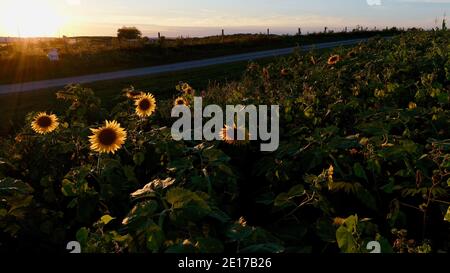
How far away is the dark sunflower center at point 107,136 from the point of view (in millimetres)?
3482

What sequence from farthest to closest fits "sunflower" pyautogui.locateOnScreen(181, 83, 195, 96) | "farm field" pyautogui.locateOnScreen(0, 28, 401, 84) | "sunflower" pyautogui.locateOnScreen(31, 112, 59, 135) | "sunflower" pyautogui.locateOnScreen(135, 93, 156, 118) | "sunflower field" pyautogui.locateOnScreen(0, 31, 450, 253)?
"farm field" pyautogui.locateOnScreen(0, 28, 401, 84)
"sunflower" pyautogui.locateOnScreen(181, 83, 195, 96)
"sunflower" pyautogui.locateOnScreen(135, 93, 156, 118)
"sunflower" pyautogui.locateOnScreen(31, 112, 59, 135)
"sunflower field" pyautogui.locateOnScreen(0, 31, 450, 253)

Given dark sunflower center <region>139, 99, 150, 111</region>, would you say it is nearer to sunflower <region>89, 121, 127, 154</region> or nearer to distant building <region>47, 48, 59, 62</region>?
sunflower <region>89, 121, 127, 154</region>

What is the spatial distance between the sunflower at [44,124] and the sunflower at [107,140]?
1159mm

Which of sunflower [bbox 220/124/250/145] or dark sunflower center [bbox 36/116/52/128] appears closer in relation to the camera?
sunflower [bbox 220/124/250/145]

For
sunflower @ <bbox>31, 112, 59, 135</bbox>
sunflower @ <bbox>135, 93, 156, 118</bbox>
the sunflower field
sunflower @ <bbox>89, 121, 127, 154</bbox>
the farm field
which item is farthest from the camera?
the farm field

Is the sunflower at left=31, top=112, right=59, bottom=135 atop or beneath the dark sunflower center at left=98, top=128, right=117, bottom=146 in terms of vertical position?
beneath

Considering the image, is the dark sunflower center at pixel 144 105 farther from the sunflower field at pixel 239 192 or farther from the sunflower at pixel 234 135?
the sunflower at pixel 234 135

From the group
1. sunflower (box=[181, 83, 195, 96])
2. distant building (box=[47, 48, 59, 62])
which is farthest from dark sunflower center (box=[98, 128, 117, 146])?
distant building (box=[47, 48, 59, 62])

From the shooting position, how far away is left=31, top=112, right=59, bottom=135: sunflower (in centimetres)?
451

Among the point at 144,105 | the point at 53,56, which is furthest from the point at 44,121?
the point at 53,56

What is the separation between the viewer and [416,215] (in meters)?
2.99

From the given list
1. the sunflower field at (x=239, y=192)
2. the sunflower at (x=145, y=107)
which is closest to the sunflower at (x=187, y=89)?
the sunflower at (x=145, y=107)

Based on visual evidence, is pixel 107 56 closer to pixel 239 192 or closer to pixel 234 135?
pixel 234 135
